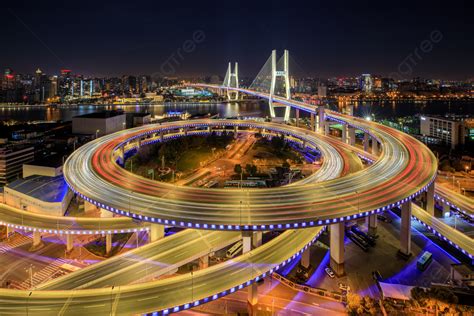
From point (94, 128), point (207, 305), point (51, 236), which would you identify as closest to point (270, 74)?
point (94, 128)

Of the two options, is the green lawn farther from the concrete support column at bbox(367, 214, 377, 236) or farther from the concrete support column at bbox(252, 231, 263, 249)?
the concrete support column at bbox(252, 231, 263, 249)

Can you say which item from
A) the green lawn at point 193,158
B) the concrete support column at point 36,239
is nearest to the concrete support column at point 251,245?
the concrete support column at point 36,239

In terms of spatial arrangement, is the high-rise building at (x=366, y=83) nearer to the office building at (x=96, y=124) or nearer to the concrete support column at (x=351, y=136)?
the concrete support column at (x=351, y=136)

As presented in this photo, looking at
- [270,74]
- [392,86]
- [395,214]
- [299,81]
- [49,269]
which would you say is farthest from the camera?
[299,81]

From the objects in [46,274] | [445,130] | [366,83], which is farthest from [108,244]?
[366,83]

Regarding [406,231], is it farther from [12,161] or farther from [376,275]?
[12,161]

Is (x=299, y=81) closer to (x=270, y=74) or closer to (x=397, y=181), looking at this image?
(x=270, y=74)
